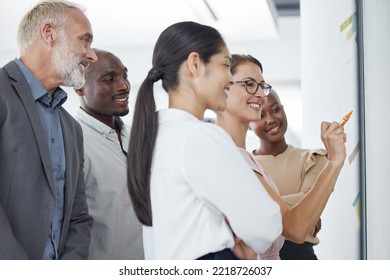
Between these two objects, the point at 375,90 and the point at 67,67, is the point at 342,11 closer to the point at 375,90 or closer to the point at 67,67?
the point at 375,90

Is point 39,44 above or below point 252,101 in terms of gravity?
above

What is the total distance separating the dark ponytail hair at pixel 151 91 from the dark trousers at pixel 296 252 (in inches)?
30.6

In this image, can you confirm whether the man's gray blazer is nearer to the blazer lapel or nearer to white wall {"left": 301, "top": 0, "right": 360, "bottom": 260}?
the blazer lapel

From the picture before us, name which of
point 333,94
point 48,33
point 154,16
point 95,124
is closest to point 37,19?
point 48,33

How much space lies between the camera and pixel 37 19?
5.79ft

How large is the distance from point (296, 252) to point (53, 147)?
852mm

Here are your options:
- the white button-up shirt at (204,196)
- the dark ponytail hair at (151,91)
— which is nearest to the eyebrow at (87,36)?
the dark ponytail hair at (151,91)

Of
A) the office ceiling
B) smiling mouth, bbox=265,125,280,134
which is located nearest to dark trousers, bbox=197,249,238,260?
smiling mouth, bbox=265,125,280,134

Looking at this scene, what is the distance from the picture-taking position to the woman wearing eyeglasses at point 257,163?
1.54 meters

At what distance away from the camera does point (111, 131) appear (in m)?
2.08

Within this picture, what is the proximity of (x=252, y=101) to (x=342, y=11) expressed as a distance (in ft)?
3.03
